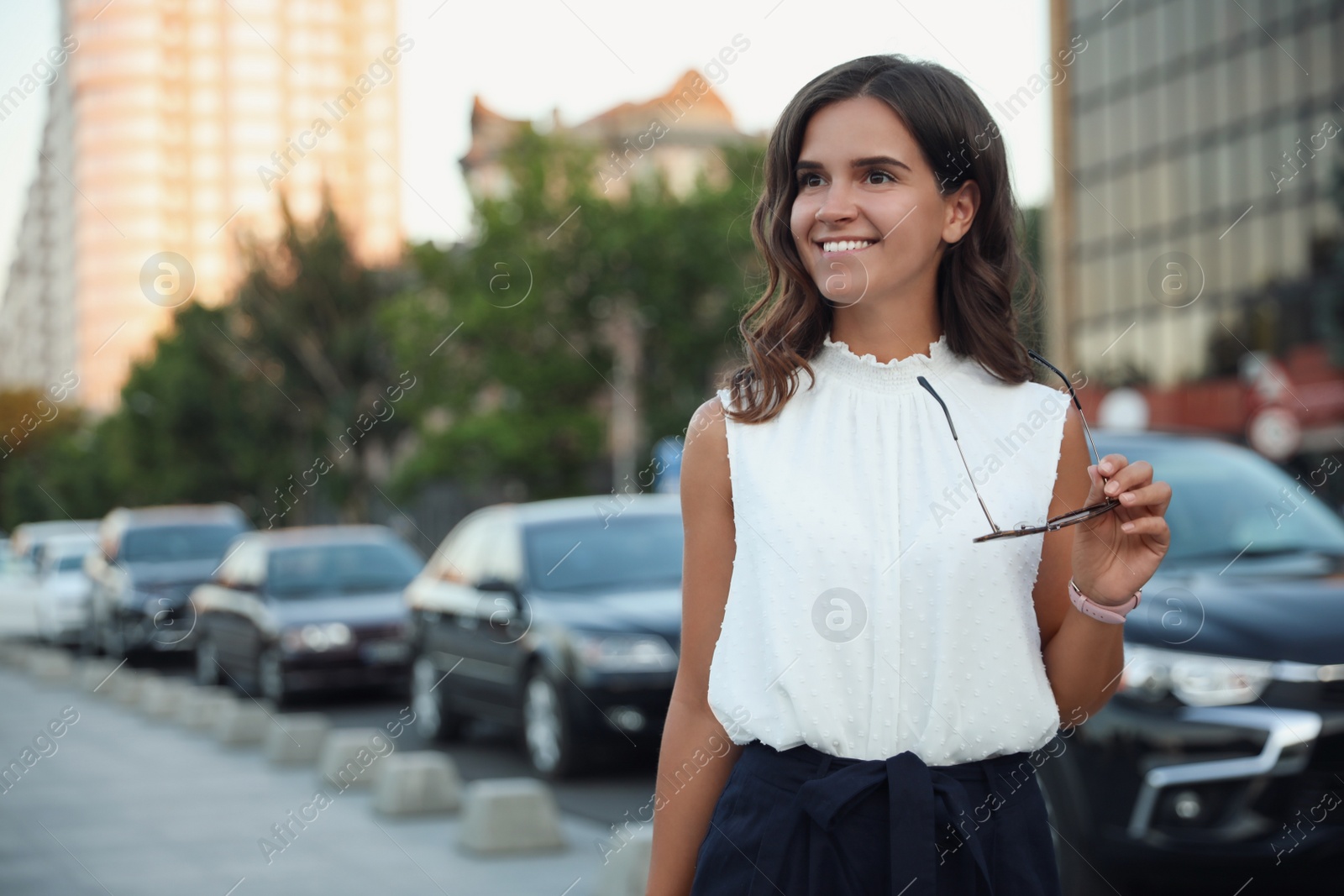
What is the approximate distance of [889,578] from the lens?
6.56 feet

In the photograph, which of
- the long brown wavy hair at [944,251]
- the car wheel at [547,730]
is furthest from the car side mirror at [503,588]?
the long brown wavy hair at [944,251]

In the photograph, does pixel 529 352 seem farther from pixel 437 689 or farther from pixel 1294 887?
pixel 1294 887

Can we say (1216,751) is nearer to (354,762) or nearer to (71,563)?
(354,762)

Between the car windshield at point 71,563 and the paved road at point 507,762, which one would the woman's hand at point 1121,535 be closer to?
the paved road at point 507,762

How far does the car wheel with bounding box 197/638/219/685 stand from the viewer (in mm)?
16516

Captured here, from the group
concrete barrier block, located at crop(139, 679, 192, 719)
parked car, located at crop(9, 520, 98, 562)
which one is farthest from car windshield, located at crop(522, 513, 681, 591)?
parked car, located at crop(9, 520, 98, 562)

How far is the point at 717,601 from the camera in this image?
216 centimetres

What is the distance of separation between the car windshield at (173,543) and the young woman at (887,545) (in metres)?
19.3

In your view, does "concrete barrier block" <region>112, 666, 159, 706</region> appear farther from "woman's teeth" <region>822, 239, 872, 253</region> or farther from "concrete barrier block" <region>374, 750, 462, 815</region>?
"woman's teeth" <region>822, 239, 872, 253</region>

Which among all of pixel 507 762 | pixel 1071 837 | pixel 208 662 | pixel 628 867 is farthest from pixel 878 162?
pixel 208 662

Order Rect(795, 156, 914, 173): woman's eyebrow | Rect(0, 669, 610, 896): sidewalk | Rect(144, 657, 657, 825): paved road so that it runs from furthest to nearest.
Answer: Rect(144, 657, 657, 825): paved road < Rect(0, 669, 610, 896): sidewalk < Rect(795, 156, 914, 173): woman's eyebrow

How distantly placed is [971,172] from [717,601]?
70 centimetres

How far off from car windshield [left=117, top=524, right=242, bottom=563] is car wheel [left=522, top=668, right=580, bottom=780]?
11.9 metres

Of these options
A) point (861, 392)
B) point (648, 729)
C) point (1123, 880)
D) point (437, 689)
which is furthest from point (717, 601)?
point (437, 689)
